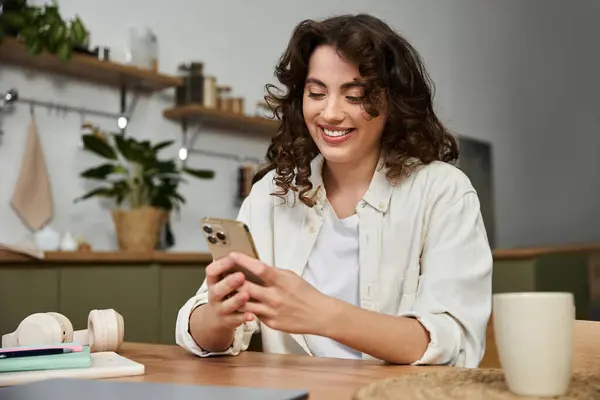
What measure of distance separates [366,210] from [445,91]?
4.17 m

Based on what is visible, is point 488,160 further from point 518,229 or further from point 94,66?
point 94,66

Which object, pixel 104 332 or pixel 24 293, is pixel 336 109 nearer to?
pixel 104 332

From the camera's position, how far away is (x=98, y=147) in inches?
120

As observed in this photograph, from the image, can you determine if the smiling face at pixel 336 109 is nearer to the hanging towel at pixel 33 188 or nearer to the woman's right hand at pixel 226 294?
the woman's right hand at pixel 226 294

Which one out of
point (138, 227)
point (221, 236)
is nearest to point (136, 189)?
point (138, 227)

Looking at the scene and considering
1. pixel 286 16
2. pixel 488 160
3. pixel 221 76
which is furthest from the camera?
pixel 488 160

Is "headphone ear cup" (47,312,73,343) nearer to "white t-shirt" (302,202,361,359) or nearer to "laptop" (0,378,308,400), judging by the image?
"laptop" (0,378,308,400)

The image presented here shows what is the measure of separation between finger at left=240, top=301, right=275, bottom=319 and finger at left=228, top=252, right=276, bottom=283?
0.20 ft

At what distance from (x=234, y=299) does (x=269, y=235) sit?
0.48 meters

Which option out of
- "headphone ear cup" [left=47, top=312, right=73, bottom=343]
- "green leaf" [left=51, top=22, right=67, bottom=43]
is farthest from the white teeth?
"green leaf" [left=51, top=22, right=67, bottom=43]

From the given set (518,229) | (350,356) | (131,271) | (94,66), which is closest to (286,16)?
(94,66)

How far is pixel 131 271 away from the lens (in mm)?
2926

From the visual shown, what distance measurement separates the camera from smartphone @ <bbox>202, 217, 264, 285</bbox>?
0.94 m

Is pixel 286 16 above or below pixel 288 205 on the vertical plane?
above
